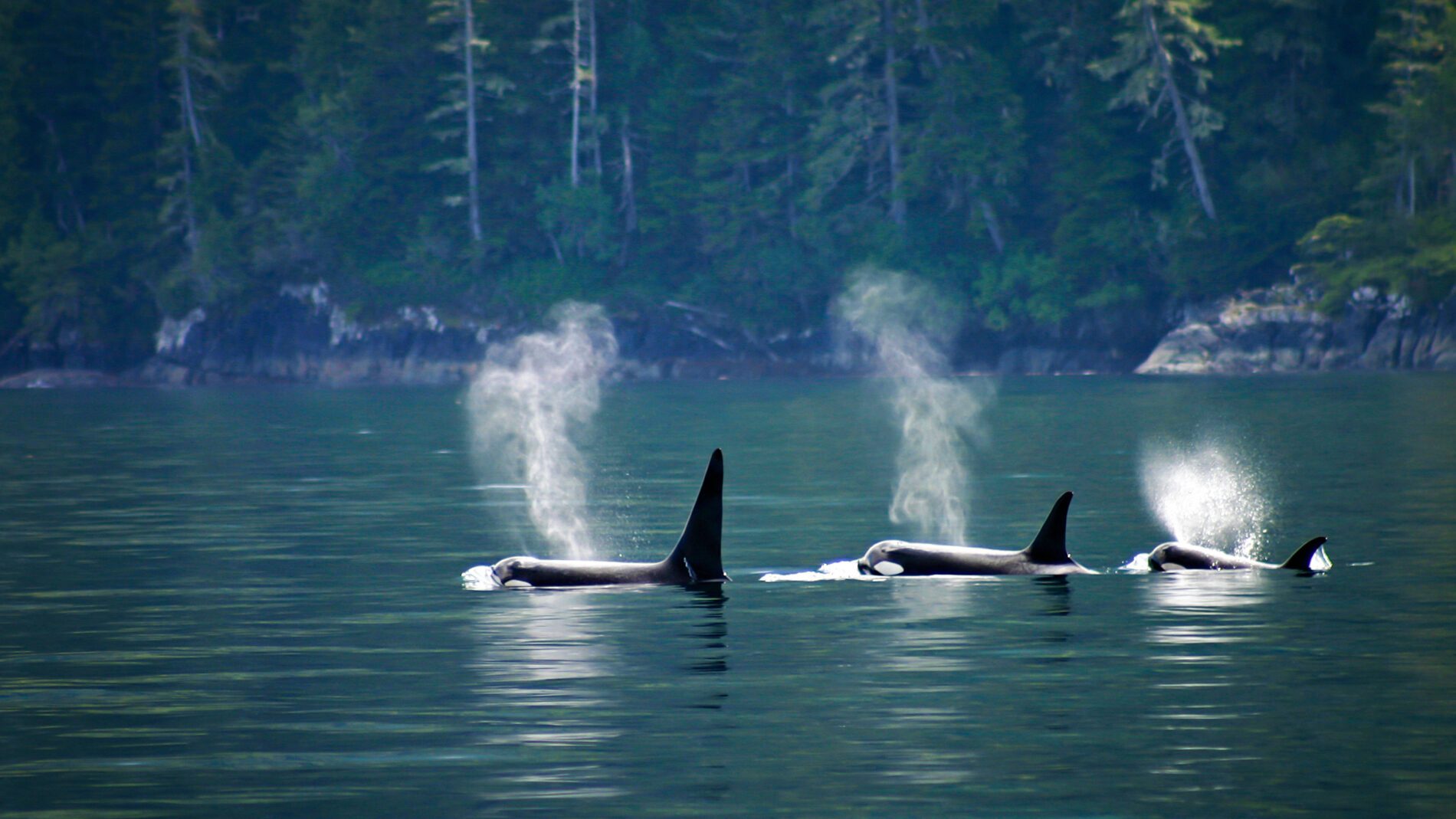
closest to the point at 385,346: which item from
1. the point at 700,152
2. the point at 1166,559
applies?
the point at 700,152

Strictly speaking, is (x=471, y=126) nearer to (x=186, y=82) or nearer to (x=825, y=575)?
(x=186, y=82)

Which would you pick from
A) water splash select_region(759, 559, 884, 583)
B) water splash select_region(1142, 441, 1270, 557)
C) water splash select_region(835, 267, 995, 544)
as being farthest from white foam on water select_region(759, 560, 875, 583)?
water splash select_region(1142, 441, 1270, 557)

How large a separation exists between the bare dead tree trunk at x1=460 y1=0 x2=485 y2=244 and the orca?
98.4 metres

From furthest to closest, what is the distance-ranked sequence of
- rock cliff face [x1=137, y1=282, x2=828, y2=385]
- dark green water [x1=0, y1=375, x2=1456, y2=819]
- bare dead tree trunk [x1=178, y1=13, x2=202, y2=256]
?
bare dead tree trunk [x1=178, y1=13, x2=202, y2=256]
rock cliff face [x1=137, y1=282, x2=828, y2=385]
dark green water [x1=0, y1=375, x2=1456, y2=819]

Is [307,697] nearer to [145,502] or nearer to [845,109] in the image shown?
[145,502]

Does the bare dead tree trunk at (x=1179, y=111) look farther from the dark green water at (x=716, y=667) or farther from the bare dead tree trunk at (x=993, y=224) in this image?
the dark green water at (x=716, y=667)

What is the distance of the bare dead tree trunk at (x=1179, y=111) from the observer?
104 m

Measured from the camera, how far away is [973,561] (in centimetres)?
2377

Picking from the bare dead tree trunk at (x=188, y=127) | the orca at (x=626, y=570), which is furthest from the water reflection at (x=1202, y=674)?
the bare dead tree trunk at (x=188, y=127)

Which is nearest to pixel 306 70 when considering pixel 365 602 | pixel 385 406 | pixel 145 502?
pixel 385 406

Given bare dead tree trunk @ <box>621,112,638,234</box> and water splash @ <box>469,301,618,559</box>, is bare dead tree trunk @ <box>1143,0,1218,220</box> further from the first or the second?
water splash @ <box>469,301,618,559</box>

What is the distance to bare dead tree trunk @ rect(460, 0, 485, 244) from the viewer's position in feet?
391

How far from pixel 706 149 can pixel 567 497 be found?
88.5 metres

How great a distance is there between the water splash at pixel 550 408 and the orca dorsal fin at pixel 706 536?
464 cm
